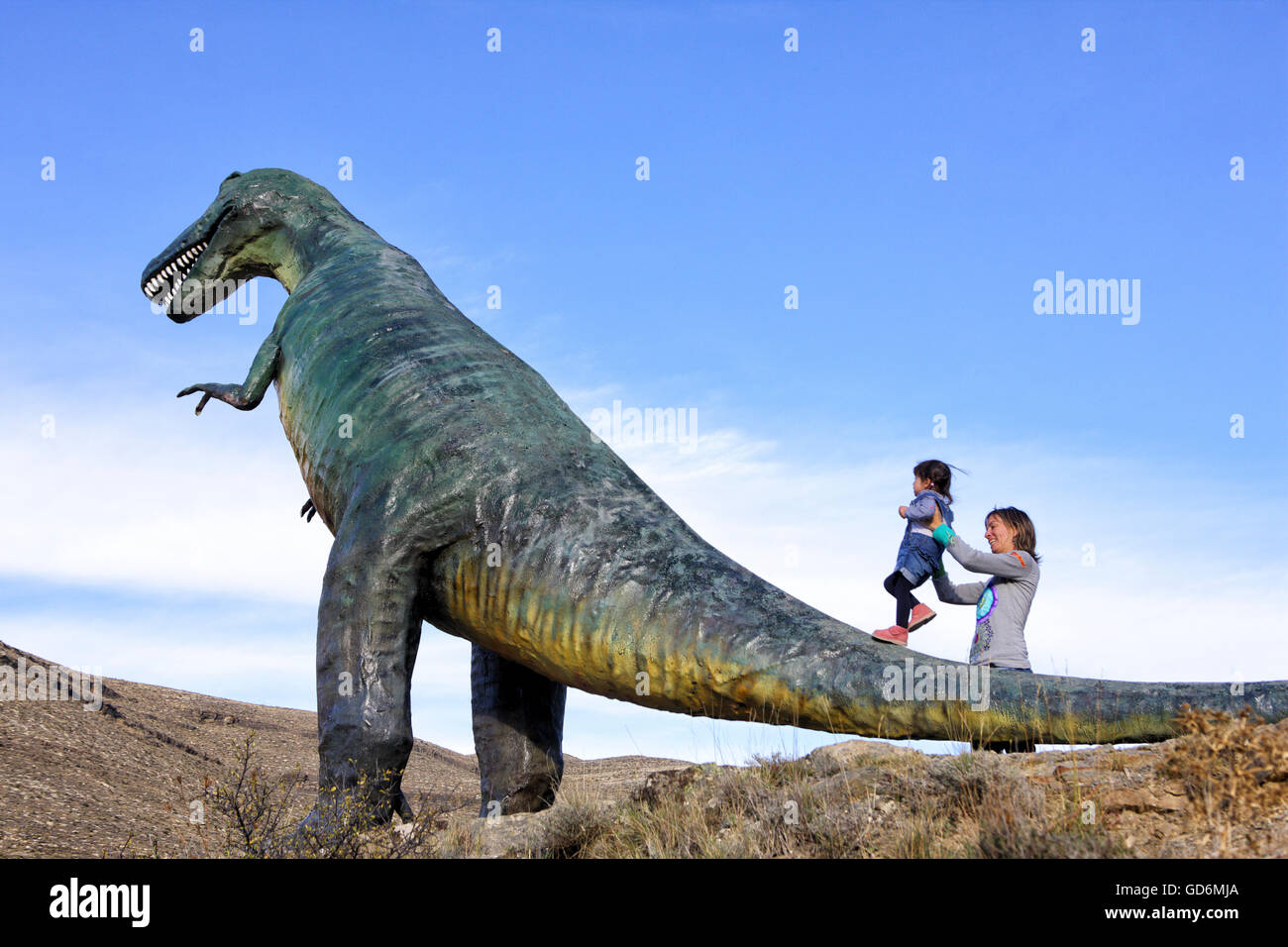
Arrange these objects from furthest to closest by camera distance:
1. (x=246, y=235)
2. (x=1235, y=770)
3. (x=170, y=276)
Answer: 1. (x=170, y=276)
2. (x=246, y=235)
3. (x=1235, y=770)

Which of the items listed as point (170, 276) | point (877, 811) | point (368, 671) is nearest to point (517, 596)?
point (368, 671)

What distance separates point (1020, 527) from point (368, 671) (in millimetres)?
3667

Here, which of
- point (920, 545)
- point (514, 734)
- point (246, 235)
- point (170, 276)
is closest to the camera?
point (920, 545)

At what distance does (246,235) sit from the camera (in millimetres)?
9461

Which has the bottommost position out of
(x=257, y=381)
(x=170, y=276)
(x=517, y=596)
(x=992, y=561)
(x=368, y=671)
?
(x=368, y=671)

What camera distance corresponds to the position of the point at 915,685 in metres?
4.98

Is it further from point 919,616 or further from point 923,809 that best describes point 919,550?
point 923,809

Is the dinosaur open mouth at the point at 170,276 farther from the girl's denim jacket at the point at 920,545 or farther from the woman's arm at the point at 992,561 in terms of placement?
the woman's arm at the point at 992,561

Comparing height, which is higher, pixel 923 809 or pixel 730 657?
pixel 730 657

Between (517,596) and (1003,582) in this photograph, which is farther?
(1003,582)

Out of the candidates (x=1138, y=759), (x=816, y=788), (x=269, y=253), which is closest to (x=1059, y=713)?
(x=1138, y=759)
